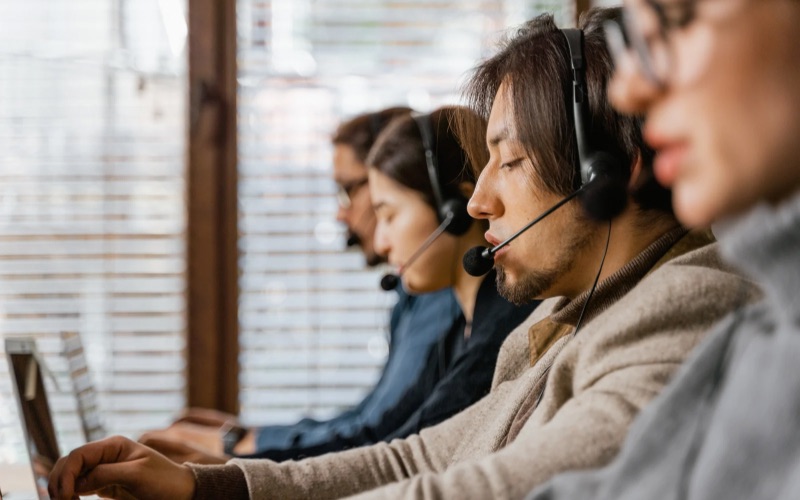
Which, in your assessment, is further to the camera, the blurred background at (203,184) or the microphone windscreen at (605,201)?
the blurred background at (203,184)

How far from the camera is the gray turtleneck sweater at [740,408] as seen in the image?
539 millimetres

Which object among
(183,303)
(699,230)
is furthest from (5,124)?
(699,230)

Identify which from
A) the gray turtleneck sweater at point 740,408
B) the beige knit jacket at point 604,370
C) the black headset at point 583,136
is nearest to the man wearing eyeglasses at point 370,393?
the beige knit jacket at point 604,370

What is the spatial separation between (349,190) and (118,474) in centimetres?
135

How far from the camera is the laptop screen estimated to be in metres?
1.13

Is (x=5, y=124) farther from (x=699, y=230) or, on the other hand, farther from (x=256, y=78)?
(x=699, y=230)

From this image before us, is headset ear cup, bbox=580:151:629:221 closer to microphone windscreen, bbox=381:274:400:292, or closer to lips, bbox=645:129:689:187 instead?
lips, bbox=645:129:689:187

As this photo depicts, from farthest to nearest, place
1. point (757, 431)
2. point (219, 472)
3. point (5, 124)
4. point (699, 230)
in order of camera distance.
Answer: point (5, 124), point (219, 472), point (699, 230), point (757, 431)

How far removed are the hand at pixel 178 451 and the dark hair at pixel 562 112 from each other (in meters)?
0.91

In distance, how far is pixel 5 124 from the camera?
99.7 inches

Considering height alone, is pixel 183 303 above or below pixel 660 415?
below

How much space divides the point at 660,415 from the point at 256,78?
2.19 meters

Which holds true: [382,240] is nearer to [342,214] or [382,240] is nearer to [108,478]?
[342,214]

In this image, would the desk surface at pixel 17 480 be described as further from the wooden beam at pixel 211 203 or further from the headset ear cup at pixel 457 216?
the wooden beam at pixel 211 203
